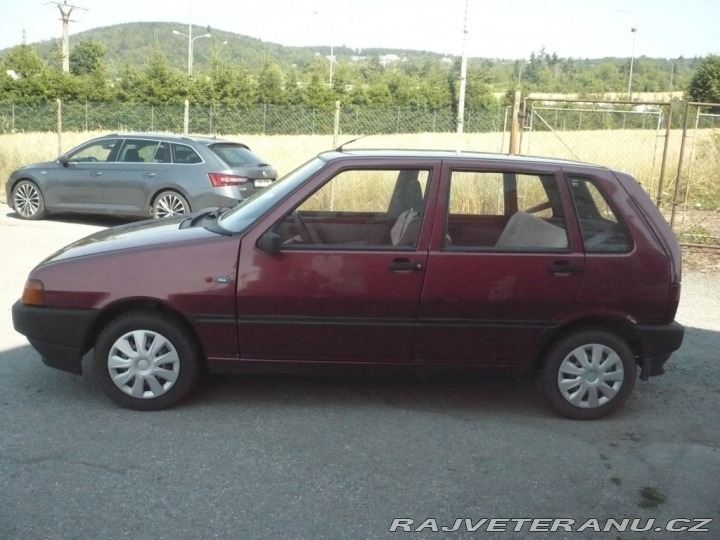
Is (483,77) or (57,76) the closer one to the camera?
(57,76)

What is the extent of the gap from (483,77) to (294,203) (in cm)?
4574

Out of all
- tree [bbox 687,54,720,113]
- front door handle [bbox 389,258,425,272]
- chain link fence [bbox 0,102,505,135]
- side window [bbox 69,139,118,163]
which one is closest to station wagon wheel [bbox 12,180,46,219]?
side window [bbox 69,139,118,163]

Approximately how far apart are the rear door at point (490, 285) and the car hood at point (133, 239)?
4.78 feet

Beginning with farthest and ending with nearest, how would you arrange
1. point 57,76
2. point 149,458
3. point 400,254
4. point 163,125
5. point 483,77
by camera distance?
1. point 483,77
2. point 57,76
3. point 163,125
4. point 400,254
5. point 149,458

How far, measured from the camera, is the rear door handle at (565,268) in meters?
5.19

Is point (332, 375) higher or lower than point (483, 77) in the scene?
lower

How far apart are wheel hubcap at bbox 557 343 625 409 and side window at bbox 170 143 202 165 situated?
898cm

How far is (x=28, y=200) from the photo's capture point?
1418 centimetres

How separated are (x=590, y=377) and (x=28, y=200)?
11.5m

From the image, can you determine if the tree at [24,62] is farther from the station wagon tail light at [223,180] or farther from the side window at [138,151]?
the station wagon tail light at [223,180]

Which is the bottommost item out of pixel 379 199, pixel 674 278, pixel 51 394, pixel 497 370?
pixel 51 394

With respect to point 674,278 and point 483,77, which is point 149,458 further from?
point 483,77

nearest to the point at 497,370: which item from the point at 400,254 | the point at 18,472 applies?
the point at 400,254

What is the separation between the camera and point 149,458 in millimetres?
4512
